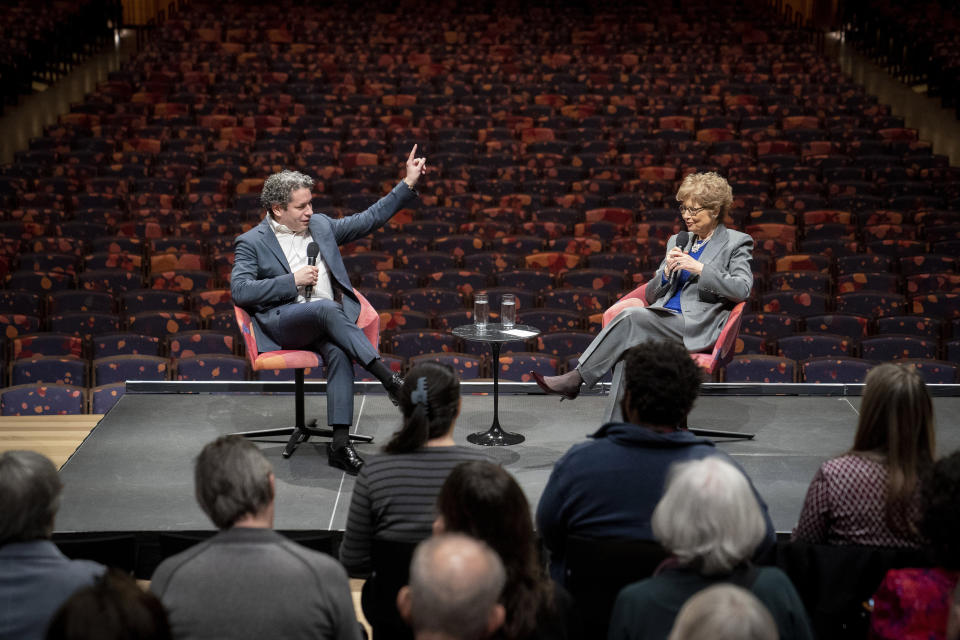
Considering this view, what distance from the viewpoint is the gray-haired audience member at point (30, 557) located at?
1.56m

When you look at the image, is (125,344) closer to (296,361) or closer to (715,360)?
(296,361)

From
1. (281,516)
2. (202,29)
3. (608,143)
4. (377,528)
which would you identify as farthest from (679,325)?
(202,29)

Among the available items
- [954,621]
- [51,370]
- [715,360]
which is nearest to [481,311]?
[715,360]

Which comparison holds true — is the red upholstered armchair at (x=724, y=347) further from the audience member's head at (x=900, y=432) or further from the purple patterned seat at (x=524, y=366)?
the audience member's head at (x=900, y=432)

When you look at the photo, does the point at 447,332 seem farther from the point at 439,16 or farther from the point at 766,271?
the point at 439,16

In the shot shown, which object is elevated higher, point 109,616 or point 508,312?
point 508,312

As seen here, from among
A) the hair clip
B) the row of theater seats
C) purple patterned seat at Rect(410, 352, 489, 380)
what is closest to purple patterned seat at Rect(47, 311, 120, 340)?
the row of theater seats

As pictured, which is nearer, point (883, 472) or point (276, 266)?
point (883, 472)

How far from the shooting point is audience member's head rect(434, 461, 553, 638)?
1.61 metres

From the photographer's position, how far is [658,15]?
12234 millimetres

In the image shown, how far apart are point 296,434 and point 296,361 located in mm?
256

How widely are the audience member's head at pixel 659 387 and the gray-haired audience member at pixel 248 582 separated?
0.74 meters

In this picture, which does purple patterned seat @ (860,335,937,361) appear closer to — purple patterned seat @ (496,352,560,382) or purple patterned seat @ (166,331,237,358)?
purple patterned seat @ (496,352,560,382)

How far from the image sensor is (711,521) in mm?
1549
